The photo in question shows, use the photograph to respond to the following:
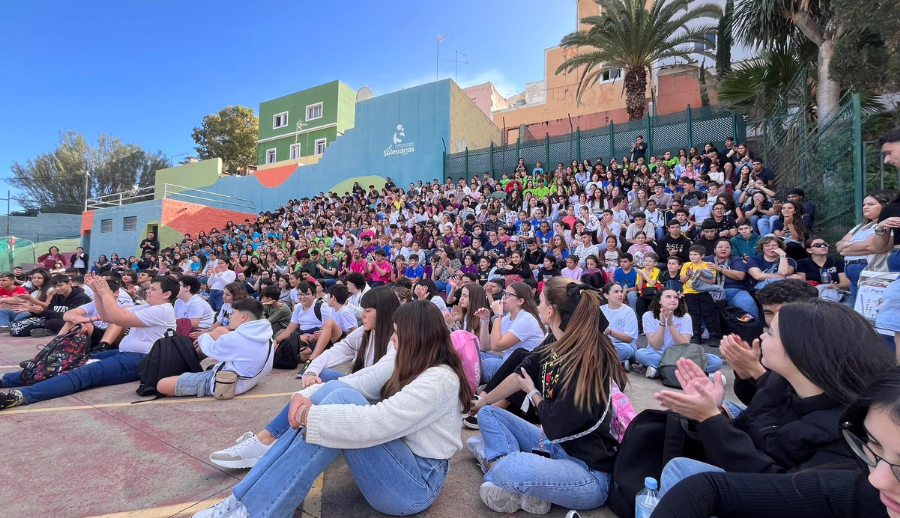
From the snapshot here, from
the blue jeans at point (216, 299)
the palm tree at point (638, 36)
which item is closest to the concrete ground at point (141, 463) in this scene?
the blue jeans at point (216, 299)

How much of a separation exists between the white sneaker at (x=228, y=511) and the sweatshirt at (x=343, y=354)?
1.28 metres

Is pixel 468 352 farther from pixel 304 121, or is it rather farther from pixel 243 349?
pixel 304 121

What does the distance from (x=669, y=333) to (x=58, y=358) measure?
6.87m

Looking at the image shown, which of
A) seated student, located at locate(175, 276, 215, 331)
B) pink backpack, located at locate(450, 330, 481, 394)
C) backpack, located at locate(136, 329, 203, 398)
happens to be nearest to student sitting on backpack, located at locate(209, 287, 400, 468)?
pink backpack, located at locate(450, 330, 481, 394)

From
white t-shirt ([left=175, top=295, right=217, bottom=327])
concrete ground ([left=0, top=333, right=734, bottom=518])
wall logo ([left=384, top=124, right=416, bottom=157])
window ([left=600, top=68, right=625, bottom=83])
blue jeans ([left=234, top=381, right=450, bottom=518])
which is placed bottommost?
concrete ground ([left=0, top=333, right=734, bottom=518])

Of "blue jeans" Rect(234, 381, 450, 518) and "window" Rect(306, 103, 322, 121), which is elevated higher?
"window" Rect(306, 103, 322, 121)

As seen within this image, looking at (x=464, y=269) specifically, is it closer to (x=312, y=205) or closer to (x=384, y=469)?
(x=384, y=469)

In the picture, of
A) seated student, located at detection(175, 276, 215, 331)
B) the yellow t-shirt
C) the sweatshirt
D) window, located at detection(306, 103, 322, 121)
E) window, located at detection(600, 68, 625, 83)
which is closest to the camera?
the sweatshirt

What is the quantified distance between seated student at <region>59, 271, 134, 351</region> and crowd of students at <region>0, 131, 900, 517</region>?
35mm

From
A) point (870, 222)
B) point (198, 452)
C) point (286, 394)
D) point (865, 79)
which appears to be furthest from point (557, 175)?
point (198, 452)

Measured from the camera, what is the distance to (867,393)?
44.3 inches

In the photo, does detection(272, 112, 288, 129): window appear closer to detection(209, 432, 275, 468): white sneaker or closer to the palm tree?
the palm tree

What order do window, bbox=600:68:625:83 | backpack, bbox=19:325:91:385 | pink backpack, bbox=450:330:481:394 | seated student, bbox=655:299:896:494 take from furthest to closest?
window, bbox=600:68:625:83
backpack, bbox=19:325:91:385
pink backpack, bbox=450:330:481:394
seated student, bbox=655:299:896:494

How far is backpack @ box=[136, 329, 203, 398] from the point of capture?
4.43m
